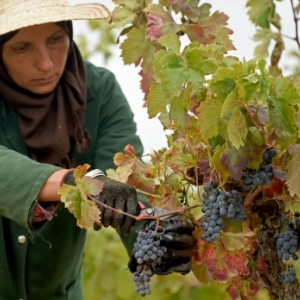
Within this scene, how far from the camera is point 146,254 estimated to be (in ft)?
7.42

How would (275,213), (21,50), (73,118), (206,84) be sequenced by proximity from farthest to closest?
(73,118) < (21,50) < (275,213) < (206,84)

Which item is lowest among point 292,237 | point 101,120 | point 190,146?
point 292,237

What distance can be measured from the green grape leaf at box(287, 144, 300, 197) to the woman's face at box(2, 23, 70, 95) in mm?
1069

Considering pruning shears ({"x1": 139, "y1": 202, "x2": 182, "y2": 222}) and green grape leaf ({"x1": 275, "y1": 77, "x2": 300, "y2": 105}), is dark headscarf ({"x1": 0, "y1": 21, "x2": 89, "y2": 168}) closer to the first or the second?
pruning shears ({"x1": 139, "y1": 202, "x2": 182, "y2": 222})

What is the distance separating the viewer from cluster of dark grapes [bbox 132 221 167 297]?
2262mm

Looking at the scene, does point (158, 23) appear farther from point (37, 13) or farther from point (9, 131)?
point (9, 131)

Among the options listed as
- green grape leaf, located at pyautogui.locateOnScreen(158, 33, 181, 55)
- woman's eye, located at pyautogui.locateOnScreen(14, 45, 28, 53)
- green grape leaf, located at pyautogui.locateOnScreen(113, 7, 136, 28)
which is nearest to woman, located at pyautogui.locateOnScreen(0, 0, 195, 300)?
woman's eye, located at pyautogui.locateOnScreen(14, 45, 28, 53)

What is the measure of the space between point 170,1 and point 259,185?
0.67m

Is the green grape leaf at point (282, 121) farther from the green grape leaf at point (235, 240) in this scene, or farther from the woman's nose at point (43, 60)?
the woman's nose at point (43, 60)

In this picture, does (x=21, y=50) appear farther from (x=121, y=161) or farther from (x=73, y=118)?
(x=121, y=161)

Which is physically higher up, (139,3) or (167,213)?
(139,3)

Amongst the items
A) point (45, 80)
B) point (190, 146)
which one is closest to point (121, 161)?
point (190, 146)

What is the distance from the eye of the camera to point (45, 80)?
3.10 m

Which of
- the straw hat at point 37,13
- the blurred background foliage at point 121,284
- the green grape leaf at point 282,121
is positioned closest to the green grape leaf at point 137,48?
the straw hat at point 37,13
